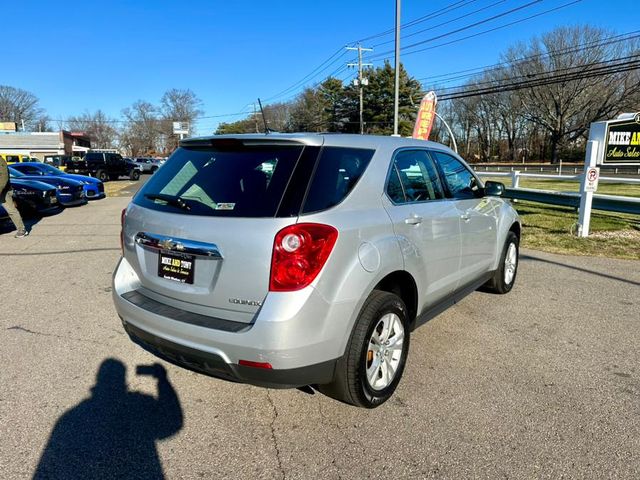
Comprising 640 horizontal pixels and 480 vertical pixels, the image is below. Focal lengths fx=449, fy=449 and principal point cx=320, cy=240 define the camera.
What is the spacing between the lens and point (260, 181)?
260cm

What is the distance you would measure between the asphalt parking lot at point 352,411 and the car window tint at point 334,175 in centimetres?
137

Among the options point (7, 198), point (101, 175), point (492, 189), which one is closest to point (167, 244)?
point (492, 189)

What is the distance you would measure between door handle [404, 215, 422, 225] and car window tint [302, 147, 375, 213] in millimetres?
487

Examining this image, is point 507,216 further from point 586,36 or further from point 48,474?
point 586,36

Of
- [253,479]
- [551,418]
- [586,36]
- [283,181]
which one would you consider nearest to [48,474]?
[253,479]

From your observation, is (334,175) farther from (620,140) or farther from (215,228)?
(620,140)

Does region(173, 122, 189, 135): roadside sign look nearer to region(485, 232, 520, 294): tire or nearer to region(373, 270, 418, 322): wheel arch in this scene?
region(485, 232, 520, 294): tire

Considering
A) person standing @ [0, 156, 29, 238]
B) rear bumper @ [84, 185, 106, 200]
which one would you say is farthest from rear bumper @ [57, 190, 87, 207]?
person standing @ [0, 156, 29, 238]

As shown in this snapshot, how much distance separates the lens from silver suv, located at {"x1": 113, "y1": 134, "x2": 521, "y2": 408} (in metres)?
2.38

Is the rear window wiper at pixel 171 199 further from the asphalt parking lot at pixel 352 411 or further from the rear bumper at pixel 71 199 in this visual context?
the rear bumper at pixel 71 199

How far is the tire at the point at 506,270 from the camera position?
194 inches

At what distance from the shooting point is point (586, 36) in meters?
52.6

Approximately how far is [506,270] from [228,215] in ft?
12.3

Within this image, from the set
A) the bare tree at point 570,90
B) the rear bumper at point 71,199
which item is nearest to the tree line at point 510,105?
the bare tree at point 570,90
